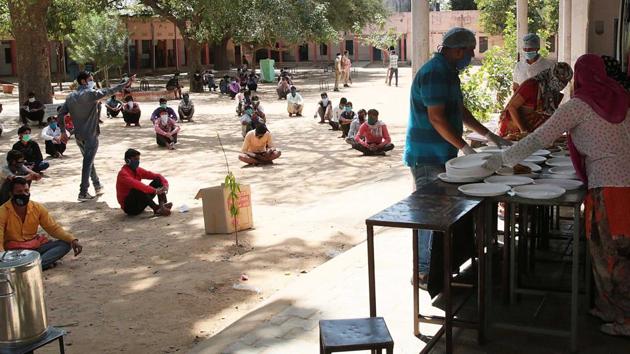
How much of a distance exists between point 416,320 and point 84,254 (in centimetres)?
480

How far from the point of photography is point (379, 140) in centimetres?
1384

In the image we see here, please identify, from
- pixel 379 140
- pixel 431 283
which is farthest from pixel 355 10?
pixel 431 283

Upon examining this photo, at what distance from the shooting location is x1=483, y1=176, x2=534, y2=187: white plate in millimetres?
4352

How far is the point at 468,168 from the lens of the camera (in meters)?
4.53

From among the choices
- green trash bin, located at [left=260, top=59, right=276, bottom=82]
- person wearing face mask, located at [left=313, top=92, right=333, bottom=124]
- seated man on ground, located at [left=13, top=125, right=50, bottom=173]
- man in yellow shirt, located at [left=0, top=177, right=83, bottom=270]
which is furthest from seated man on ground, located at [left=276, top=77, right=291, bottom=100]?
man in yellow shirt, located at [left=0, top=177, right=83, bottom=270]

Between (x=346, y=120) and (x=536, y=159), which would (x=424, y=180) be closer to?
(x=536, y=159)

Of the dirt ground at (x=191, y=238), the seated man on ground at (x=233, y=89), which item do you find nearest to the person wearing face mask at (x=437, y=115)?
the dirt ground at (x=191, y=238)

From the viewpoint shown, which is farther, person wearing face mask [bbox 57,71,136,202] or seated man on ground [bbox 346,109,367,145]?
seated man on ground [bbox 346,109,367,145]

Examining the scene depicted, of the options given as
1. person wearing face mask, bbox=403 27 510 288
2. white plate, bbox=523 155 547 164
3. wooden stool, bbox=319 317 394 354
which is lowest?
wooden stool, bbox=319 317 394 354

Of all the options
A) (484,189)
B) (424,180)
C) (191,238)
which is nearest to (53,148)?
(191,238)

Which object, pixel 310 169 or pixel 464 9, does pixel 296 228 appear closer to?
pixel 310 169

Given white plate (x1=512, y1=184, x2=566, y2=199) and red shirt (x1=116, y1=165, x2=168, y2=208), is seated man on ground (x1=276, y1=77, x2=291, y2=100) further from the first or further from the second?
white plate (x1=512, y1=184, x2=566, y2=199)

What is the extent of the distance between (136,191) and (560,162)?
6.02 meters

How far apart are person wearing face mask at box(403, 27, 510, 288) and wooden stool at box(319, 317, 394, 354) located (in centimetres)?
142
